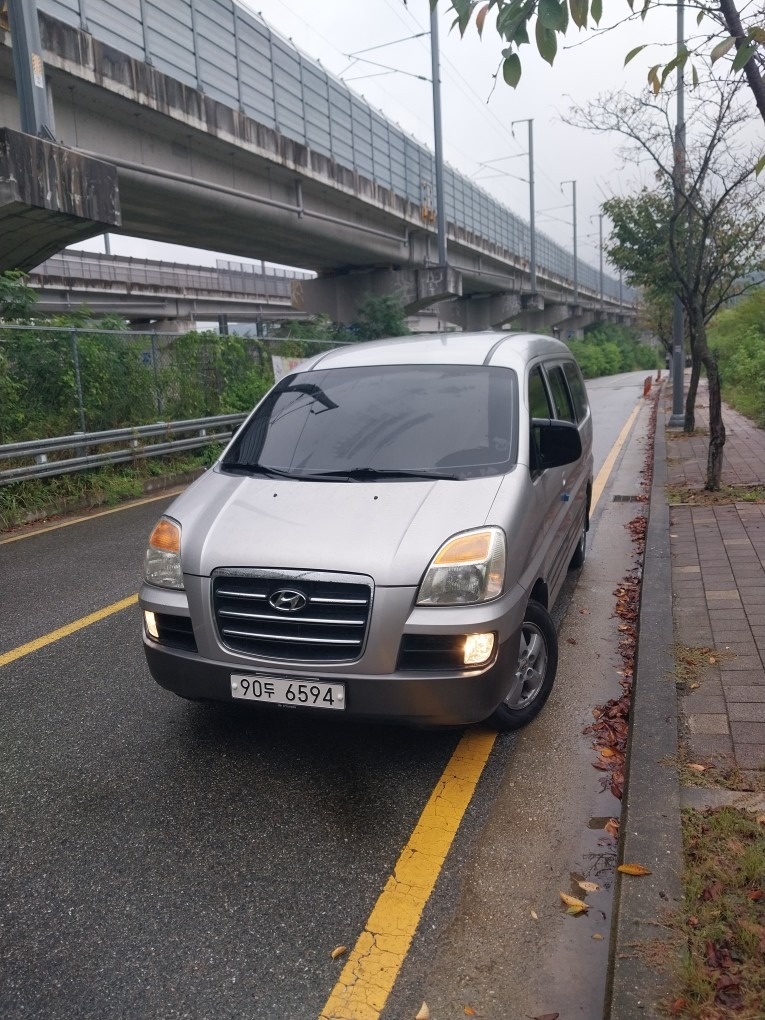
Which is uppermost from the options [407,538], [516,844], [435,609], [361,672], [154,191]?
[154,191]

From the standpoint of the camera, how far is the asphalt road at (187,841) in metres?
2.39

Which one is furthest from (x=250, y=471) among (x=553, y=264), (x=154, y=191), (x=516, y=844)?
(x=553, y=264)

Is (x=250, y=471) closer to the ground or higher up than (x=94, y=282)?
closer to the ground

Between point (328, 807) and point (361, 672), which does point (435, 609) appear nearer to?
point (361, 672)

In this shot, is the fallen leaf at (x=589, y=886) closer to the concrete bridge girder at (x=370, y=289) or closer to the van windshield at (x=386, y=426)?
the van windshield at (x=386, y=426)

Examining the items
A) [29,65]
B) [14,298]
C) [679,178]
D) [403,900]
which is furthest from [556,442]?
[29,65]

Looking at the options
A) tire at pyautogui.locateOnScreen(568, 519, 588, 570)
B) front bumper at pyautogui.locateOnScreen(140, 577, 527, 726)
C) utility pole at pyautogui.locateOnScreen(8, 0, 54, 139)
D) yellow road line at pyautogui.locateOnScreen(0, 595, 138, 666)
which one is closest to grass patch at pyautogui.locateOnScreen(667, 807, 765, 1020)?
front bumper at pyautogui.locateOnScreen(140, 577, 527, 726)

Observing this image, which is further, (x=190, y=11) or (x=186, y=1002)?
(x=190, y=11)

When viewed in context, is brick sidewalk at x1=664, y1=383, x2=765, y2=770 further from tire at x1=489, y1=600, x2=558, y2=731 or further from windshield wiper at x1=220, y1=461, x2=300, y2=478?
windshield wiper at x1=220, y1=461, x2=300, y2=478

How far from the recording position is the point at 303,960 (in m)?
2.45

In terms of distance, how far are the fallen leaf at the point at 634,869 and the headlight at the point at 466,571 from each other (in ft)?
3.56

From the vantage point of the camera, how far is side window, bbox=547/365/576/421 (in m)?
5.38

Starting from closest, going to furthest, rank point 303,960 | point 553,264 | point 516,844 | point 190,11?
1. point 303,960
2. point 516,844
3. point 190,11
4. point 553,264

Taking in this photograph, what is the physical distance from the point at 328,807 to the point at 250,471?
1.77 m
